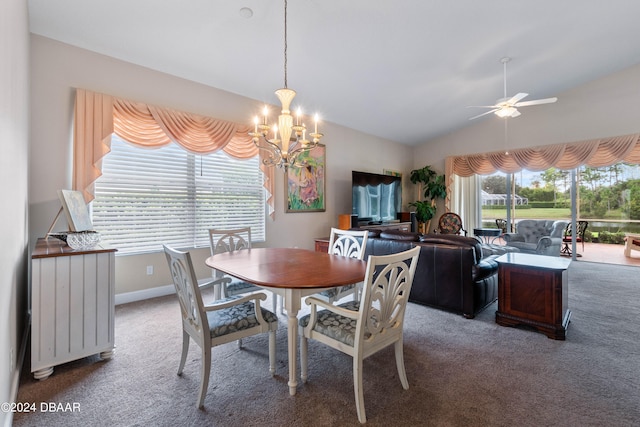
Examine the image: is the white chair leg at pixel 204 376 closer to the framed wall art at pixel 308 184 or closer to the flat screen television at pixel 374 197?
the framed wall art at pixel 308 184

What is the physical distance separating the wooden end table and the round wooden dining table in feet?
5.29

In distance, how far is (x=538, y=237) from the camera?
575cm

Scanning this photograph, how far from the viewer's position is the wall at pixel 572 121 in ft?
16.9

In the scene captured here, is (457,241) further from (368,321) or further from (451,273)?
(368,321)

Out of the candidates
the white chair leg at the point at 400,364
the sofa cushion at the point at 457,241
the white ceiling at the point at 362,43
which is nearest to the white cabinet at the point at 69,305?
the white chair leg at the point at 400,364

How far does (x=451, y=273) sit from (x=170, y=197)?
338 cm

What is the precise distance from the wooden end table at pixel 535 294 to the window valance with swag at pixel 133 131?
3499mm

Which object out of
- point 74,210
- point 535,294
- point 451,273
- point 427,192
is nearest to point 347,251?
point 451,273

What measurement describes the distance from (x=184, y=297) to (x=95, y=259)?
0.85 meters

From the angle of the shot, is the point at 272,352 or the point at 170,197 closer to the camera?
the point at 272,352

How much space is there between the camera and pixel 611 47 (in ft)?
14.3

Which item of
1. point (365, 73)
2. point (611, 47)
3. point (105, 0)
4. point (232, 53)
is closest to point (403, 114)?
point (365, 73)

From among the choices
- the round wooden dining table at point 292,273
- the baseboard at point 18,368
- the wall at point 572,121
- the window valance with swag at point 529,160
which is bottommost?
the baseboard at point 18,368

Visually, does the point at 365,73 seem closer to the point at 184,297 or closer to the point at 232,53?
the point at 232,53
